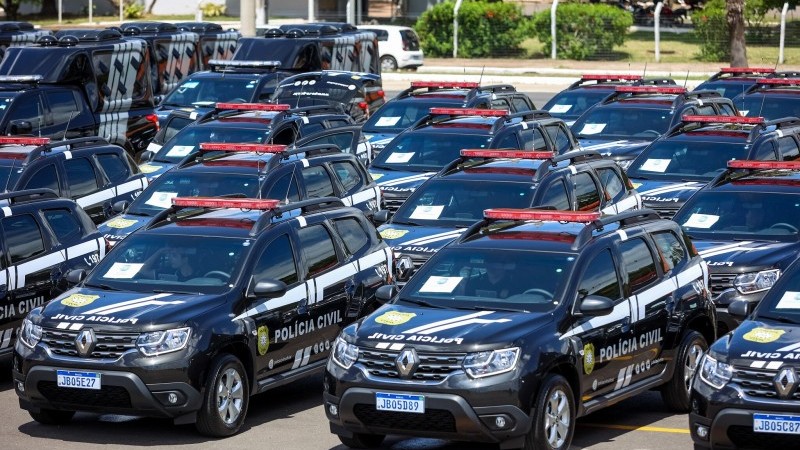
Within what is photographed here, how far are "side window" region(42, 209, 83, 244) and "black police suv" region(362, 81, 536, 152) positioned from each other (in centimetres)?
877

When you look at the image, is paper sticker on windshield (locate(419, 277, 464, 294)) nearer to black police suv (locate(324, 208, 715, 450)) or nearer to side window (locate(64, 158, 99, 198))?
black police suv (locate(324, 208, 715, 450))

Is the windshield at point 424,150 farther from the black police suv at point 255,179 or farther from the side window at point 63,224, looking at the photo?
the side window at point 63,224

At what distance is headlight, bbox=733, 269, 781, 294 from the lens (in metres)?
13.7

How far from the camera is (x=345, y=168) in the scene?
Answer: 17.6m

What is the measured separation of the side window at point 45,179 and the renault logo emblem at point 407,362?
26.0 feet

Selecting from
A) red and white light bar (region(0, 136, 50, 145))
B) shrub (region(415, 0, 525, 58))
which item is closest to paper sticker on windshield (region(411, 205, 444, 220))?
red and white light bar (region(0, 136, 50, 145))

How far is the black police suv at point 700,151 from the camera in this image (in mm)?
18562

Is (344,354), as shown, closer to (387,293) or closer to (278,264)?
(387,293)

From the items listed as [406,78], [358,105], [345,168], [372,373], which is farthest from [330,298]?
[406,78]

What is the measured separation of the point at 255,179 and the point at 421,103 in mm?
7746

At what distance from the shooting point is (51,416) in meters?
11.8

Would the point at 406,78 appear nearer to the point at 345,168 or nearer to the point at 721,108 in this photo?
the point at 721,108

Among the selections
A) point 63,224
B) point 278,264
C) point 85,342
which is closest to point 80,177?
point 63,224

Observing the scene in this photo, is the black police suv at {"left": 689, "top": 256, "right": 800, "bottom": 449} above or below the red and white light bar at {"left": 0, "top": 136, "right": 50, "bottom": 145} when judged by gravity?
below
